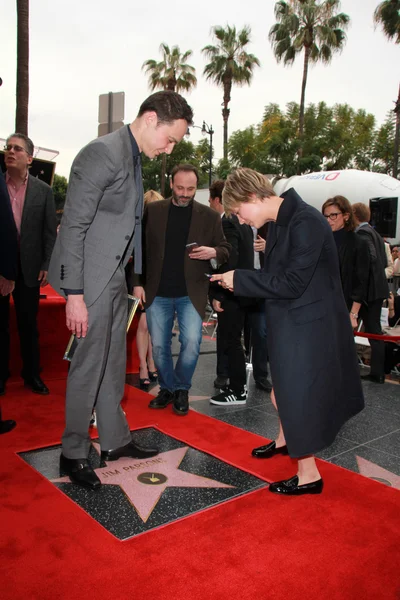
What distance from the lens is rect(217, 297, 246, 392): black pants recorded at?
475cm

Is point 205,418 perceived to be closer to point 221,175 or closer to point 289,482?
point 289,482

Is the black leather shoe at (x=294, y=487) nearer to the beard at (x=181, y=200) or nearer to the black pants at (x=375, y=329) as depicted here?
the beard at (x=181, y=200)

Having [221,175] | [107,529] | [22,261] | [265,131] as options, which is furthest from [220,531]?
[265,131]

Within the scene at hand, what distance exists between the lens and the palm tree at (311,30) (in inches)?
1110

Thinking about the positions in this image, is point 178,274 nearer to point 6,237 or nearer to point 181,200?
point 181,200

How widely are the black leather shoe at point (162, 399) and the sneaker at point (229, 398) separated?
435mm

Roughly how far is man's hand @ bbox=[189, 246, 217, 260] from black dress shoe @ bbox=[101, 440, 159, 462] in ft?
5.04

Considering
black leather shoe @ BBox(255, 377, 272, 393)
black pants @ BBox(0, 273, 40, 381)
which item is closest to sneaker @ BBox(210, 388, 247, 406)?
black leather shoe @ BBox(255, 377, 272, 393)

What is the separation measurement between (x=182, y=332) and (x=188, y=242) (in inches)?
30.5

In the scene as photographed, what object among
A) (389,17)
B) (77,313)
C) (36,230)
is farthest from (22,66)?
(389,17)

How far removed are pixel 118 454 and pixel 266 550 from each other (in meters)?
1.24

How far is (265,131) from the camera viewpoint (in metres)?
43.3

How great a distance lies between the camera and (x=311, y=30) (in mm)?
28578

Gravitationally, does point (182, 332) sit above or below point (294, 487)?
above
